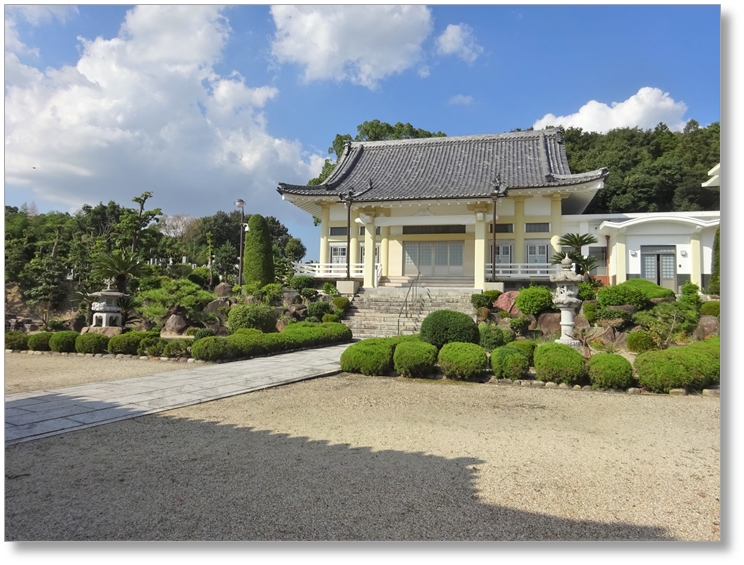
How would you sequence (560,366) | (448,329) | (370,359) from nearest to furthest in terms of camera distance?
(560,366)
(370,359)
(448,329)

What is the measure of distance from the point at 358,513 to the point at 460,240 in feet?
60.6

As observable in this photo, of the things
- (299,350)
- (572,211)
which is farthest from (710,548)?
(572,211)

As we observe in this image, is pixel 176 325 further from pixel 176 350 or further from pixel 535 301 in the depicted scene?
pixel 535 301

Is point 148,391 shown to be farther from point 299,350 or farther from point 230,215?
point 230,215

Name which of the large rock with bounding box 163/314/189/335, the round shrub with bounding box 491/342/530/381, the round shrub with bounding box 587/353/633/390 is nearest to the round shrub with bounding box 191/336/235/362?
the large rock with bounding box 163/314/189/335

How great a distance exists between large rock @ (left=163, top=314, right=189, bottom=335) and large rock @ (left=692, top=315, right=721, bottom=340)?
14566 mm

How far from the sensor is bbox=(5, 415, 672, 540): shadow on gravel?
2629mm

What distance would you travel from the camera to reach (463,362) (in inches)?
302

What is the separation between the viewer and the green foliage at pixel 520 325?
12.6m

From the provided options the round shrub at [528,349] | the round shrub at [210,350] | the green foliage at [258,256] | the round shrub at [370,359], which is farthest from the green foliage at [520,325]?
the green foliage at [258,256]

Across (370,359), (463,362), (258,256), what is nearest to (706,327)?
(463,362)

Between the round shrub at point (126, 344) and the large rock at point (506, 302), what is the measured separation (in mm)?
10449

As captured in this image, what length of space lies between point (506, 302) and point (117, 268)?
1235 cm

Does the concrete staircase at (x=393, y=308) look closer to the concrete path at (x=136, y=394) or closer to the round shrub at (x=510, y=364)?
the concrete path at (x=136, y=394)
